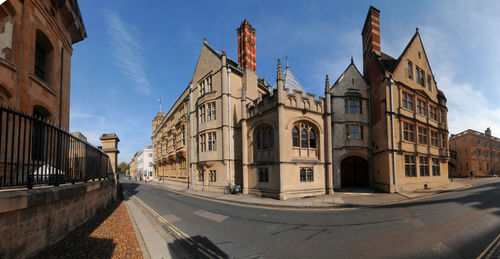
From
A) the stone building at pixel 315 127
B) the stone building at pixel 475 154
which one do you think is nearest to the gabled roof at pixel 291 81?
the stone building at pixel 315 127

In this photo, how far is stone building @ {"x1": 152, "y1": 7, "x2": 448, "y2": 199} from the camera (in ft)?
58.7

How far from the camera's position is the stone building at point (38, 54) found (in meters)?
8.41

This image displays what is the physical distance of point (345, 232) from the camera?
799 cm

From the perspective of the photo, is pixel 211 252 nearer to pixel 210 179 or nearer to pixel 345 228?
pixel 345 228

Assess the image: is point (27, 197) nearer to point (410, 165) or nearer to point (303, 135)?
point (303, 135)

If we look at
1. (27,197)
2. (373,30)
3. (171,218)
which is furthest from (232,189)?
(373,30)

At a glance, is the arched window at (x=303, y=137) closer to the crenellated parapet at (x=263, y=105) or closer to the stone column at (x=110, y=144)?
the crenellated parapet at (x=263, y=105)

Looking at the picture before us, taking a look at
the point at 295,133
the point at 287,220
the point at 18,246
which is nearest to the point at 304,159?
the point at 295,133

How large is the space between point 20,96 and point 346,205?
58.8 feet

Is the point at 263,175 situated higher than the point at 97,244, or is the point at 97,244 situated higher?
the point at 263,175

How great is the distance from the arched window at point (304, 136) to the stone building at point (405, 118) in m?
7.29

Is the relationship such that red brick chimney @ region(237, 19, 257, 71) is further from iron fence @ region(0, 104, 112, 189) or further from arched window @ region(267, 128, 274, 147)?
iron fence @ region(0, 104, 112, 189)

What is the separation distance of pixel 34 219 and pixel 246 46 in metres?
23.4

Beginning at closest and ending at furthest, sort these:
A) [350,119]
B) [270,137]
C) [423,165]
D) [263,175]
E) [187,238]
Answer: [187,238], [263,175], [270,137], [350,119], [423,165]
